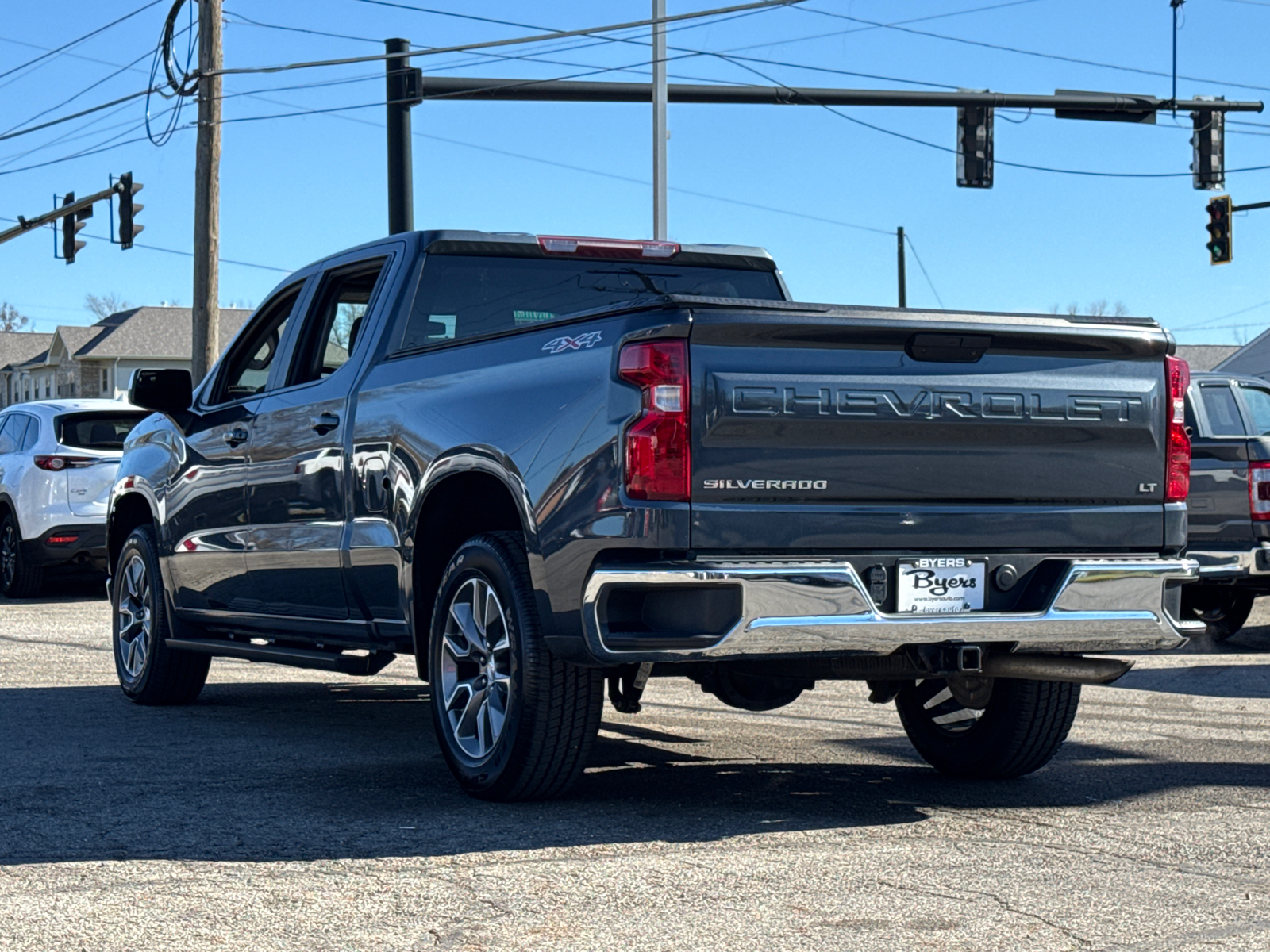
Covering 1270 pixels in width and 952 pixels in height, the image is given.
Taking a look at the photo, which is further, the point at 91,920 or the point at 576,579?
the point at 576,579

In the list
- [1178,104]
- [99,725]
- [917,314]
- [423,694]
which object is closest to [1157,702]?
[423,694]

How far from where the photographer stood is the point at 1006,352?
5.82 meters

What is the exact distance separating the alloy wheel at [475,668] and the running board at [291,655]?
75 centimetres

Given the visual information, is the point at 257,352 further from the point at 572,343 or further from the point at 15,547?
the point at 15,547

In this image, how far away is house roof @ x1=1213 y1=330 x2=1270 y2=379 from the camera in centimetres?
4850

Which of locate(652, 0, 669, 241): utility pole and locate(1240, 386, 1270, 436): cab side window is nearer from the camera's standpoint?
locate(1240, 386, 1270, 436): cab side window

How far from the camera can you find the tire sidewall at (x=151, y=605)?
29.4ft

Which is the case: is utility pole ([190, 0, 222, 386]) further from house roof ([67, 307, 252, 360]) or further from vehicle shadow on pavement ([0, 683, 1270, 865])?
house roof ([67, 307, 252, 360])

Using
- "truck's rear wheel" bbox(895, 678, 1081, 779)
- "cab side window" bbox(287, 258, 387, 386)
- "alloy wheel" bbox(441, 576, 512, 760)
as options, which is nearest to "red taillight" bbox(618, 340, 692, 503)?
"alloy wheel" bbox(441, 576, 512, 760)

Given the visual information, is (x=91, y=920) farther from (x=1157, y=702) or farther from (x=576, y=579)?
(x=1157, y=702)

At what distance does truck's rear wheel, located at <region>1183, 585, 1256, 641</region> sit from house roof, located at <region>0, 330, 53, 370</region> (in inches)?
3793

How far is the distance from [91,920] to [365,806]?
5.34 ft

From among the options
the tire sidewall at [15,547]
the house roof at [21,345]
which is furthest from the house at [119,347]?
the tire sidewall at [15,547]

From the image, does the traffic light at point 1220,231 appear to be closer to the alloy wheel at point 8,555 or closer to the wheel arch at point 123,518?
the alloy wheel at point 8,555
